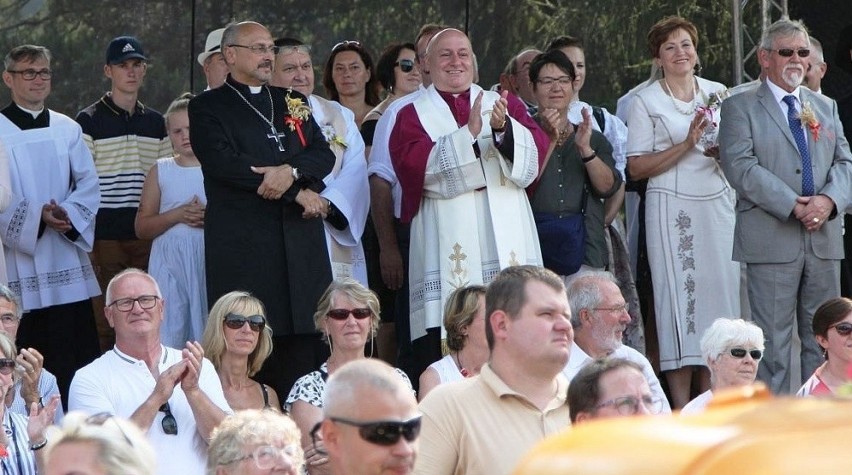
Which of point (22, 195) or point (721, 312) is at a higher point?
point (22, 195)

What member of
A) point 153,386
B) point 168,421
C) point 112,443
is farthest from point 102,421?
point 153,386

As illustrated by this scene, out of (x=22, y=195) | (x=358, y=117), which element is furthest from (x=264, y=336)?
(x=358, y=117)

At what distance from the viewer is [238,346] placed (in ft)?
26.2

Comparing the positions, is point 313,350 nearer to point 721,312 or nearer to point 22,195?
point 22,195

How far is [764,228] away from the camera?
31.9 ft

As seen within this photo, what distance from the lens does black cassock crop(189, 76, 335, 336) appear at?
8781mm

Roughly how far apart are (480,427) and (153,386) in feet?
7.62

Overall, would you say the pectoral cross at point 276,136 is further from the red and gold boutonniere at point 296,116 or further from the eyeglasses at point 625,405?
the eyeglasses at point 625,405

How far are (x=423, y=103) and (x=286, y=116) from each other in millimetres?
826

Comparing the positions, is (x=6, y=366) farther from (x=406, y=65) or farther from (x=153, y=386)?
(x=406, y=65)

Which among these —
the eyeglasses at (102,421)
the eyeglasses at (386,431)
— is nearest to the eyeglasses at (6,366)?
the eyeglasses at (102,421)

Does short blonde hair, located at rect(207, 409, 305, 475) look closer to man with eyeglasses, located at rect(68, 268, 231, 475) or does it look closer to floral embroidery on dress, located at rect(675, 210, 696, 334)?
man with eyeglasses, located at rect(68, 268, 231, 475)

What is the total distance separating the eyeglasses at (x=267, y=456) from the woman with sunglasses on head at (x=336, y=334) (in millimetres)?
2175

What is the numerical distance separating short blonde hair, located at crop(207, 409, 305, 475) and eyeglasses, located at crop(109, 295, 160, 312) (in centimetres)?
217
